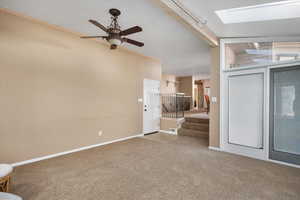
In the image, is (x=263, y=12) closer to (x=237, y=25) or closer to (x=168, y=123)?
(x=237, y=25)

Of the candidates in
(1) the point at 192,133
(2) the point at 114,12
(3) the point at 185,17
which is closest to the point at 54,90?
(2) the point at 114,12

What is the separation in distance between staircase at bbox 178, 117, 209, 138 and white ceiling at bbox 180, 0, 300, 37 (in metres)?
3.06

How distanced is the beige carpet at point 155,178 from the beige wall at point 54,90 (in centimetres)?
54

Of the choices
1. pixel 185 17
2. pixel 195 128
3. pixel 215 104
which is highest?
pixel 185 17

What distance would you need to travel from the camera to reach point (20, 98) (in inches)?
118

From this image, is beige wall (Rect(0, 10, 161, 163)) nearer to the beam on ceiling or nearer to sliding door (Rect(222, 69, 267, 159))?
the beam on ceiling

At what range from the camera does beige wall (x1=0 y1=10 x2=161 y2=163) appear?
289 centimetres

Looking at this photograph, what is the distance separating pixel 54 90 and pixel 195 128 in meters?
4.60

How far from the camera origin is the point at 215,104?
13.0 feet

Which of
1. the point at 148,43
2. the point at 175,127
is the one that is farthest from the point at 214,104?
the point at 148,43

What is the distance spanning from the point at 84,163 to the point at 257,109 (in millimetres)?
3973

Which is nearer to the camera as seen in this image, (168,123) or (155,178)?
(155,178)

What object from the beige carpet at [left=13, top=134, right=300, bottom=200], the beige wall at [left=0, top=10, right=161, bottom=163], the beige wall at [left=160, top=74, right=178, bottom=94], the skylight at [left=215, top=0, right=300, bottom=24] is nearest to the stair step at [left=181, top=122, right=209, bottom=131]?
the beige carpet at [left=13, top=134, right=300, bottom=200]

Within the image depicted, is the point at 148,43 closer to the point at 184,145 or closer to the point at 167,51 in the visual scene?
the point at 167,51
